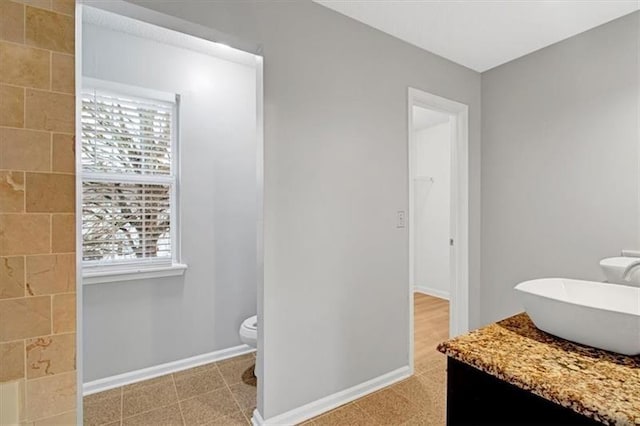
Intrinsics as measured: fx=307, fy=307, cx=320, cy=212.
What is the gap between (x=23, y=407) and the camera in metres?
1.02

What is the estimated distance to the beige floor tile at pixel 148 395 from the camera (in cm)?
191

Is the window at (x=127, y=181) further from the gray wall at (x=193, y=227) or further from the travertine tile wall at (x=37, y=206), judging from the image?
the travertine tile wall at (x=37, y=206)

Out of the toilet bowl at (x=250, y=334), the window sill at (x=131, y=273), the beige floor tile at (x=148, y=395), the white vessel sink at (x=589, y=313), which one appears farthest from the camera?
the toilet bowl at (x=250, y=334)

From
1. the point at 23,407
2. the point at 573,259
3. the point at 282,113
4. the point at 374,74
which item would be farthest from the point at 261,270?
the point at 573,259

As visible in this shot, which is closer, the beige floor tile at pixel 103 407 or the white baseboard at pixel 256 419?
the white baseboard at pixel 256 419

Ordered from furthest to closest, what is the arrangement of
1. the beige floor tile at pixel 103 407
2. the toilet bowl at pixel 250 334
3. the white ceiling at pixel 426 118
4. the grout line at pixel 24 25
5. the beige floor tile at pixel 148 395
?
the white ceiling at pixel 426 118 → the toilet bowl at pixel 250 334 → the beige floor tile at pixel 148 395 → the beige floor tile at pixel 103 407 → the grout line at pixel 24 25

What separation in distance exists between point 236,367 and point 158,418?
66 centimetres

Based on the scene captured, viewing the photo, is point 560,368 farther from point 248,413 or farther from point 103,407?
point 103,407

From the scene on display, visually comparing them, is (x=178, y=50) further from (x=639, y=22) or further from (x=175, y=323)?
(x=639, y=22)

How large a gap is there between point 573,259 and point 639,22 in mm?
1549

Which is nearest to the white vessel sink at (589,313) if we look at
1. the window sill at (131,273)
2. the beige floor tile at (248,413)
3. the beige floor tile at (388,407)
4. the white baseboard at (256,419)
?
the beige floor tile at (388,407)

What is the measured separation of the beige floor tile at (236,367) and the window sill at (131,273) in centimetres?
81

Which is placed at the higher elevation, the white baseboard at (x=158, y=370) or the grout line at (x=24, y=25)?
the grout line at (x=24, y=25)

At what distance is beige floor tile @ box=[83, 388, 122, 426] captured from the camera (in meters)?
1.80
